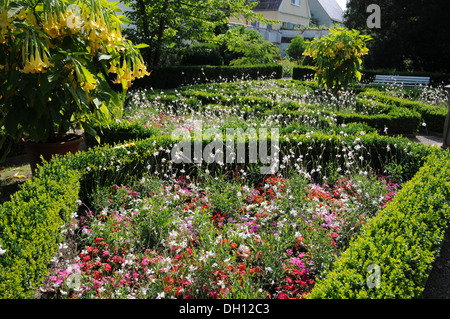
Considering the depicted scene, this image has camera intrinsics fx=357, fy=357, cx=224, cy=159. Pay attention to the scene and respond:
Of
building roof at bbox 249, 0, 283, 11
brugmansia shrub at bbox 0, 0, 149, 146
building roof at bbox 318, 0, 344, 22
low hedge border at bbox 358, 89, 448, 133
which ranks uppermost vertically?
building roof at bbox 318, 0, 344, 22

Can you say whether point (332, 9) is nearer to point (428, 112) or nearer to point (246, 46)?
point (246, 46)

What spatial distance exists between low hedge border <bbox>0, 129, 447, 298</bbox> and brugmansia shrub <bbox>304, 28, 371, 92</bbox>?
4.76 metres

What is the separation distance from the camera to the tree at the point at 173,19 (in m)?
12.8

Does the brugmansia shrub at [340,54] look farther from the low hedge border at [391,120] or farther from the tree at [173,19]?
the tree at [173,19]

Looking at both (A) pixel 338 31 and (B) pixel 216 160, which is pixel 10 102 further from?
(A) pixel 338 31

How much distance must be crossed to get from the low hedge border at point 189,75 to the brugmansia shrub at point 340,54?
111 inches

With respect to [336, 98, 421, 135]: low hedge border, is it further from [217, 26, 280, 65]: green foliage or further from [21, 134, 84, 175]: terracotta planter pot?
[217, 26, 280, 65]: green foliage

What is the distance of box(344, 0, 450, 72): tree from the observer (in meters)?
15.8

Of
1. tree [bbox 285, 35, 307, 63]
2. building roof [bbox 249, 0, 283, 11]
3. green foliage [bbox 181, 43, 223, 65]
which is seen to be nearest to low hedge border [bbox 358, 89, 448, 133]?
green foliage [bbox 181, 43, 223, 65]

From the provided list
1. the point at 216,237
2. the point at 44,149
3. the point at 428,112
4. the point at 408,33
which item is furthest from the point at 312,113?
the point at 408,33

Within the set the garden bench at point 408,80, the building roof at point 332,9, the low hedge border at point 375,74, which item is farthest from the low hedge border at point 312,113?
the building roof at point 332,9

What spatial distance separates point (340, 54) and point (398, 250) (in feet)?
25.1
